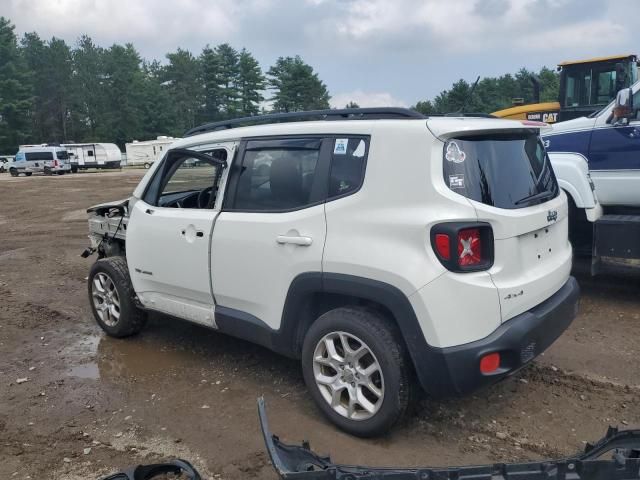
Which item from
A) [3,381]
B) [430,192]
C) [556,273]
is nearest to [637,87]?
[556,273]

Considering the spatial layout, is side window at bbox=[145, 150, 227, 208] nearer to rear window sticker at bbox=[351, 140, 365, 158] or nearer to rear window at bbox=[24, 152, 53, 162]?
rear window sticker at bbox=[351, 140, 365, 158]

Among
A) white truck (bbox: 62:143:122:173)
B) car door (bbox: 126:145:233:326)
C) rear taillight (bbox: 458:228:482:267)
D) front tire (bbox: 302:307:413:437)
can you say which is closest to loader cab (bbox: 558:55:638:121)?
car door (bbox: 126:145:233:326)

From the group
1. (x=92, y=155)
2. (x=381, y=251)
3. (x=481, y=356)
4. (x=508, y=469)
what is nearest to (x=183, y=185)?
(x=381, y=251)

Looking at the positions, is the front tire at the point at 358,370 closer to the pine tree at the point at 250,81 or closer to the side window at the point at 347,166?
the side window at the point at 347,166

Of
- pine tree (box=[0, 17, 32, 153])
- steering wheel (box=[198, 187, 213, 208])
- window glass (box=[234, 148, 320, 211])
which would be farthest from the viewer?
pine tree (box=[0, 17, 32, 153])

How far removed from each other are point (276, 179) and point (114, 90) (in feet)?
281

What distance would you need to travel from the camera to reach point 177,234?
440 cm

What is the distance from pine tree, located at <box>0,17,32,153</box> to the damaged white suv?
243 ft

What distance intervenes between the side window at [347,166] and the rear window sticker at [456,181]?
0.54 m

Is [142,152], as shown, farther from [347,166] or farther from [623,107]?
[347,166]

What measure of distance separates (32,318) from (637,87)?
713cm

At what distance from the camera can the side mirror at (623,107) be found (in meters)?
5.73

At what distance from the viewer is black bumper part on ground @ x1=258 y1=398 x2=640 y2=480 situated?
2.51 metres

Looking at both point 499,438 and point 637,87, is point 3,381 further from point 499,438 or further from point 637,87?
point 637,87
